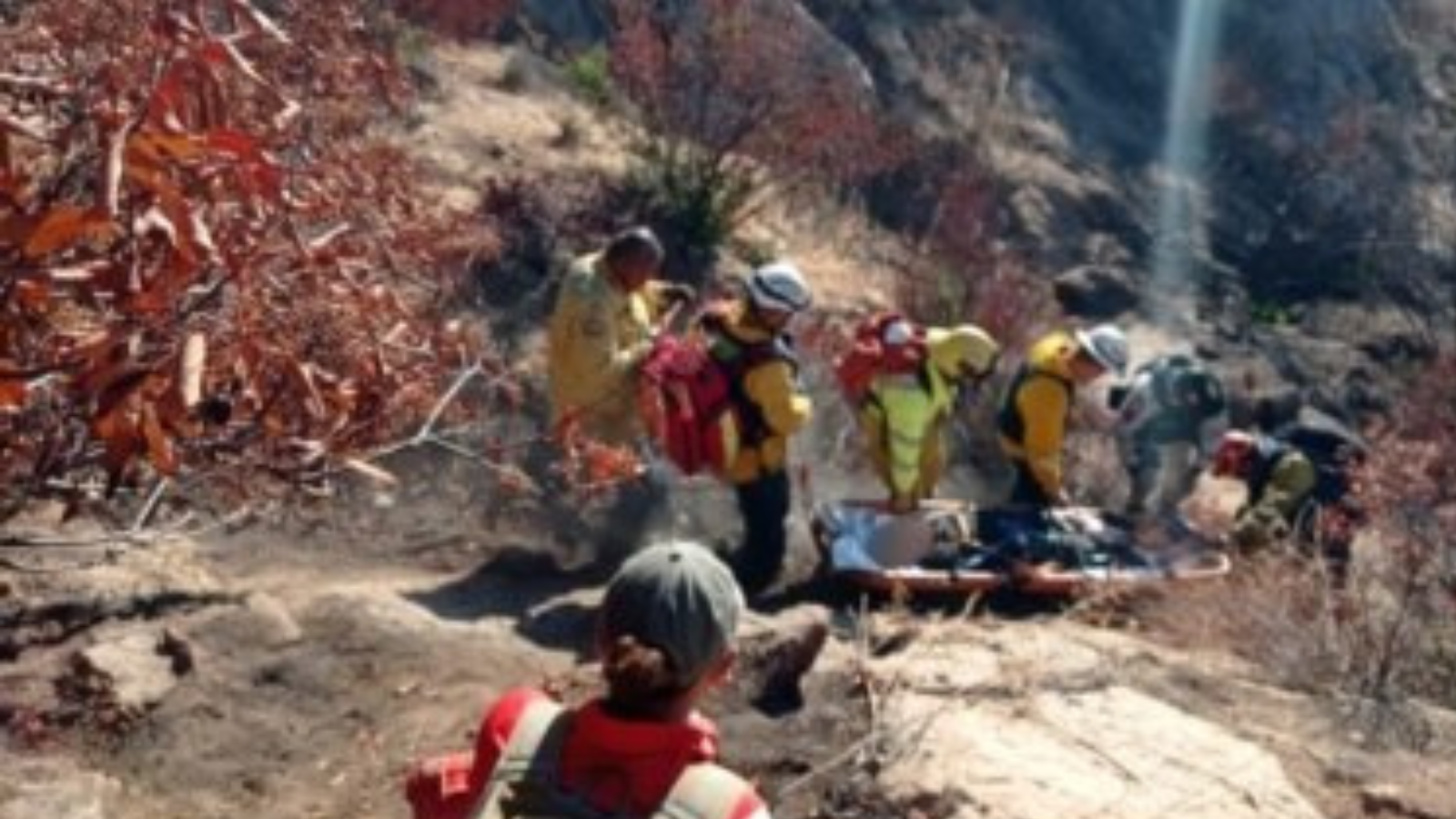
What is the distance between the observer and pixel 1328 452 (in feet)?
33.2

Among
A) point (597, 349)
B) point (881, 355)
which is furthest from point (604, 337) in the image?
point (881, 355)

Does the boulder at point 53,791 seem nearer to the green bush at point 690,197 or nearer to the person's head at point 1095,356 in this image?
the person's head at point 1095,356

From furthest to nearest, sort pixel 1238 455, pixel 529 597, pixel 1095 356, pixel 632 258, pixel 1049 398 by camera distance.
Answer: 1. pixel 1238 455
2. pixel 1049 398
3. pixel 1095 356
4. pixel 529 597
5. pixel 632 258

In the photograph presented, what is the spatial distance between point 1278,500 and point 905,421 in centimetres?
243

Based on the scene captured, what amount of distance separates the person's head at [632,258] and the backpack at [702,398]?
0.30 metres

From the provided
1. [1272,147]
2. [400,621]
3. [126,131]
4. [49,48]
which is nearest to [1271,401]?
[1272,147]

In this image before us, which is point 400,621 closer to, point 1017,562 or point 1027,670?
point 1027,670

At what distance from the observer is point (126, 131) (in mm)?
1895

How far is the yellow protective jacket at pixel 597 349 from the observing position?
7.66 m

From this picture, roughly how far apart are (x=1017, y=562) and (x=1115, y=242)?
32.2 feet

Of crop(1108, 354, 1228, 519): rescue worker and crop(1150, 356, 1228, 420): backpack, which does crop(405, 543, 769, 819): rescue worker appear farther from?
crop(1150, 356, 1228, 420): backpack

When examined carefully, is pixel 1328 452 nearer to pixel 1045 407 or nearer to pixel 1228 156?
pixel 1045 407

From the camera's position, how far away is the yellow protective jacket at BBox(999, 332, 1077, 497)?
909cm

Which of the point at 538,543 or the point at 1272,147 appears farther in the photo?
the point at 1272,147
